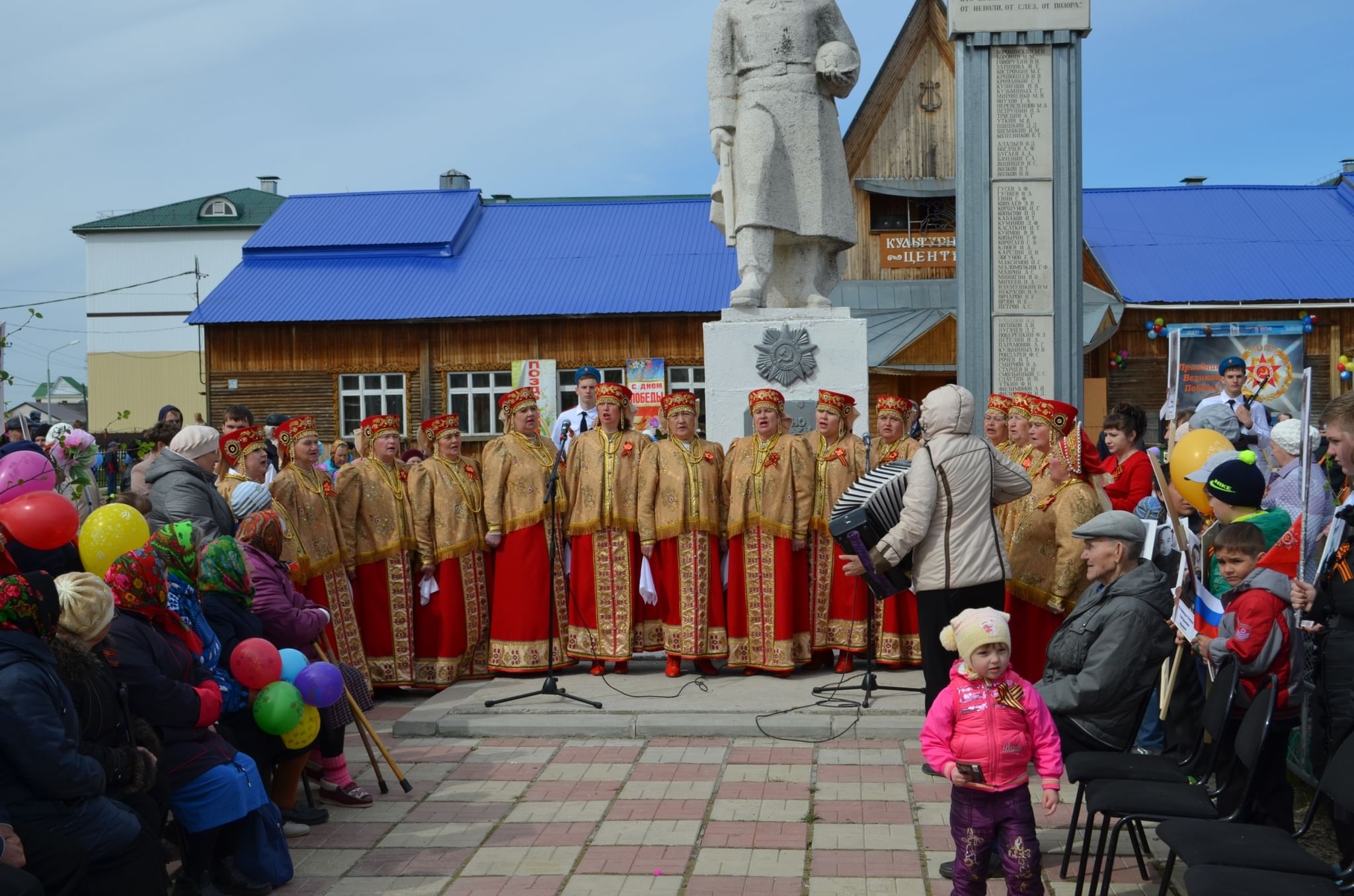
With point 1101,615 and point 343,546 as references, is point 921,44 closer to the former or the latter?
point 343,546

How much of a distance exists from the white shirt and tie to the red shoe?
19.7 feet

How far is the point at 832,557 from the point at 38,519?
4.64 metres

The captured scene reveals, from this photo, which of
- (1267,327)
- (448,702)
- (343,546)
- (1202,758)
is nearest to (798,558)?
(448,702)

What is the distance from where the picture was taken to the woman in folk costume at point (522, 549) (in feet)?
25.6

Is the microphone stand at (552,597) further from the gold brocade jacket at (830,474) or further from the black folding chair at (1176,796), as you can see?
the black folding chair at (1176,796)

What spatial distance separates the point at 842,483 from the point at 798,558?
1.78ft

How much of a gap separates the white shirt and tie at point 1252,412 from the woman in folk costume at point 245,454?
6.08m

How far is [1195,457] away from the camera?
574 centimetres

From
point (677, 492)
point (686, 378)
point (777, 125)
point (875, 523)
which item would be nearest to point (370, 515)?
point (677, 492)

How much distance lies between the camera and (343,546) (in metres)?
7.61

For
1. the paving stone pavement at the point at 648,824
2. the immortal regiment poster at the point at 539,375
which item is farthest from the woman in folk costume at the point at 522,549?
the immortal regiment poster at the point at 539,375

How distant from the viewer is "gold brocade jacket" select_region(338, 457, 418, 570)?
773cm

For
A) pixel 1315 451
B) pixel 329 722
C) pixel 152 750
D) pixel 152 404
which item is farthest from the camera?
pixel 152 404

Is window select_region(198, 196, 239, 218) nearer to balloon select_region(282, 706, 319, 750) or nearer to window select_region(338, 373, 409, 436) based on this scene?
window select_region(338, 373, 409, 436)
